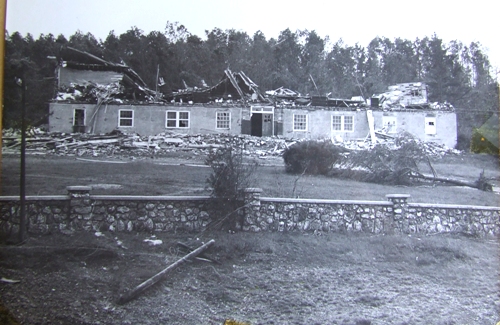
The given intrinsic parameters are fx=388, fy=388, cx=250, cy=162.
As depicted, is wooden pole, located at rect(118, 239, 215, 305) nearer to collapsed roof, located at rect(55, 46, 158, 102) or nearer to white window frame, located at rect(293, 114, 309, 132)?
collapsed roof, located at rect(55, 46, 158, 102)

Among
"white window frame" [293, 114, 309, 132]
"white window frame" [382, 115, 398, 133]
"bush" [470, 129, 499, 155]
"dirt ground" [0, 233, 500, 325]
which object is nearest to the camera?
"dirt ground" [0, 233, 500, 325]

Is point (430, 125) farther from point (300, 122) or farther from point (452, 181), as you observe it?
point (300, 122)

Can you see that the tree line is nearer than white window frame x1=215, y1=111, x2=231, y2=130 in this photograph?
Yes

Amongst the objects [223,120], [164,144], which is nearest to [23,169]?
[164,144]

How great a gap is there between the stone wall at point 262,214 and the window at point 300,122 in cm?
178

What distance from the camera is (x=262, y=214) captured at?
5.27 meters

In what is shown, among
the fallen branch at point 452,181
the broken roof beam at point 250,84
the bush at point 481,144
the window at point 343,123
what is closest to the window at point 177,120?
the broken roof beam at point 250,84

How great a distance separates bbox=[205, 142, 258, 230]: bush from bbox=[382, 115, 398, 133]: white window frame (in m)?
2.58

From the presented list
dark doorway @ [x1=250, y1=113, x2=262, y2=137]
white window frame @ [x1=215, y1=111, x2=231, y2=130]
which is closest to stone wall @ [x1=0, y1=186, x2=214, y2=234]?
white window frame @ [x1=215, y1=111, x2=231, y2=130]

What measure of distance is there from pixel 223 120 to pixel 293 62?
4.65 ft

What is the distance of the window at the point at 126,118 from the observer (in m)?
6.02

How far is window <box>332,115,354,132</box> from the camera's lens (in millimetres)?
6488

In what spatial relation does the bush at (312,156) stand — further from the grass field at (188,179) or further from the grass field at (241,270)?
the grass field at (241,270)

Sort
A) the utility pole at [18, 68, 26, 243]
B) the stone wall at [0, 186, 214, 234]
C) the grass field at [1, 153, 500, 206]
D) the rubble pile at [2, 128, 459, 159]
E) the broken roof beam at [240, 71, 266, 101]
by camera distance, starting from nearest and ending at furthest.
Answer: the utility pole at [18, 68, 26, 243], the stone wall at [0, 186, 214, 234], the grass field at [1, 153, 500, 206], the rubble pile at [2, 128, 459, 159], the broken roof beam at [240, 71, 266, 101]
